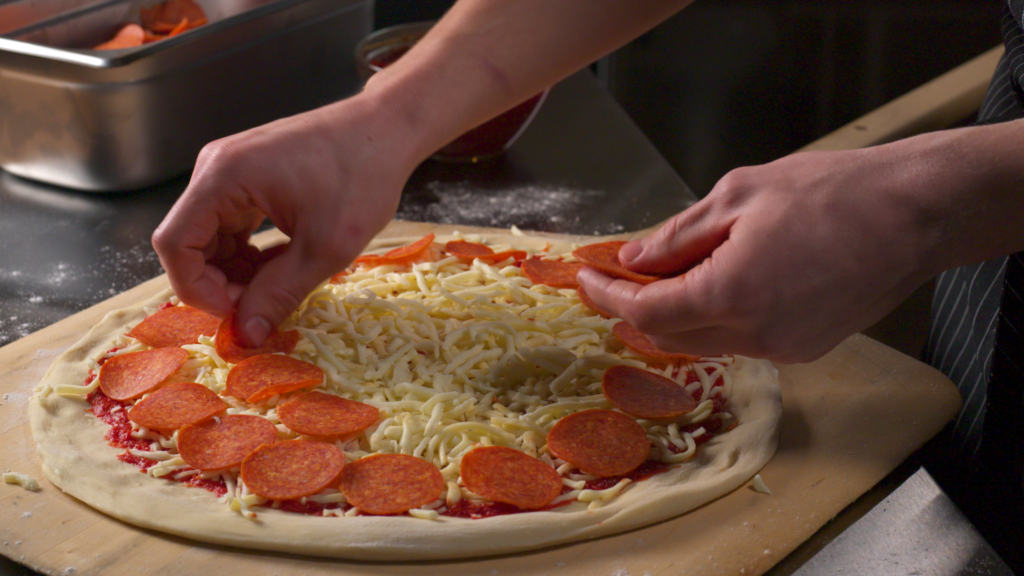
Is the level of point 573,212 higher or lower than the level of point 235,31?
lower

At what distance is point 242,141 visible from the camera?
1.72 m

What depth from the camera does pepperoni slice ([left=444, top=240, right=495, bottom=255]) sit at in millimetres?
2334

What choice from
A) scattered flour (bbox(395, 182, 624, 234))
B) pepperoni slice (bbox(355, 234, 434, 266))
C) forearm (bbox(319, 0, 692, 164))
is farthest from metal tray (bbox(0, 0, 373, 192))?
forearm (bbox(319, 0, 692, 164))

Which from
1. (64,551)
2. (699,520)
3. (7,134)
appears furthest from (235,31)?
(699,520)

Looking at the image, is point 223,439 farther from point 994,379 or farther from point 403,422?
point 994,379

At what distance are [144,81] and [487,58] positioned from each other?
112cm

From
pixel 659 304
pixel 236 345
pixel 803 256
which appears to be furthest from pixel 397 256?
pixel 803 256

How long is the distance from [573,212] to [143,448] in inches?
60.7

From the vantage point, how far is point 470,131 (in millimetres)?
2967

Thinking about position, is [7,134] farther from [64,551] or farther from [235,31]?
[64,551]

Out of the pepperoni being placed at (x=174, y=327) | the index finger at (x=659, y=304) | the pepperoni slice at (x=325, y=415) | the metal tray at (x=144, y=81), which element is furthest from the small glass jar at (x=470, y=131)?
the index finger at (x=659, y=304)

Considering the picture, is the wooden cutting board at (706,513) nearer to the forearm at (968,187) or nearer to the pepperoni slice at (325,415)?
the pepperoni slice at (325,415)

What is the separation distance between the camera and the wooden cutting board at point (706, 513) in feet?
4.76

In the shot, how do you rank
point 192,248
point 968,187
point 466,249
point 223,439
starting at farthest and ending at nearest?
point 466,249 < point 192,248 < point 223,439 < point 968,187
